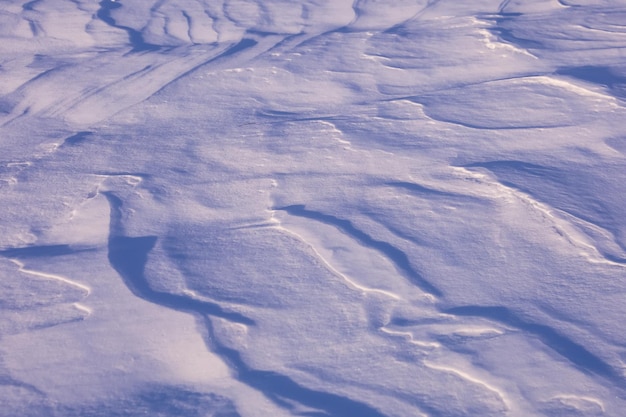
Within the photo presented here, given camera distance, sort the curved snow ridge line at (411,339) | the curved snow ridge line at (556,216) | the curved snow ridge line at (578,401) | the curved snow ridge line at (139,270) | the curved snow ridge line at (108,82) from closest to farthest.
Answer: the curved snow ridge line at (578,401) → the curved snow ridge line at (411,339) → the curved snow ridge line at (139,270) → the curved snow ridge line at (556,216) → the curved snow ridge line at (108,82)

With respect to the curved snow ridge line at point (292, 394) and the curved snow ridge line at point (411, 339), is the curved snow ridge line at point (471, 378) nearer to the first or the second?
the curved snow ridge line at point (411, 339)

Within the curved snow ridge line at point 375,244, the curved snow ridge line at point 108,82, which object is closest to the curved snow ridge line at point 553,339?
the curved snow ridge line at point 375,244

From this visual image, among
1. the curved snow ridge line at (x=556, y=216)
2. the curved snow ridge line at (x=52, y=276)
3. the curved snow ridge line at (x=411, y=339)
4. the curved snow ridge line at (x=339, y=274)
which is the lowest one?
the curved snow ridge line at (x=411, y=339)

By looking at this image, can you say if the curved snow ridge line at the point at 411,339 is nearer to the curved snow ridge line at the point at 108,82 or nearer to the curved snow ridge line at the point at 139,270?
the curved snow ridge line at the point at 139,270

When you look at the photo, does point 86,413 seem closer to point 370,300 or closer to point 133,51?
point 370,300

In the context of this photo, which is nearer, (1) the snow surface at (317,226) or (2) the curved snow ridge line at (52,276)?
(1) the snow surface at (317,226)

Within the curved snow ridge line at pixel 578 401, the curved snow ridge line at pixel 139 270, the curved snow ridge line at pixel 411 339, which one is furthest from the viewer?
the curved snow ridge line at pixel 139 270

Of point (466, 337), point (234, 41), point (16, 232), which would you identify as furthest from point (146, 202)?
point (234, 41)

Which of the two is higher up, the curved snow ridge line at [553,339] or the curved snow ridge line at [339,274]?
the curved snow ridge line at [339,274]
